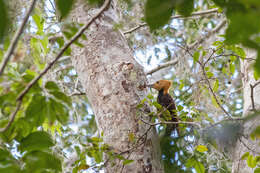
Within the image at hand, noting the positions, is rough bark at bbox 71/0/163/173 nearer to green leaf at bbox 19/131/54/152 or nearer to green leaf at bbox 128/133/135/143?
green leaf at bbox 128/133/135/143

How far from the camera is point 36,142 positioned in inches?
44.4

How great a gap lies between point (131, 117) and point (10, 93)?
3.18 ft

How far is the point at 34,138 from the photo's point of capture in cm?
114

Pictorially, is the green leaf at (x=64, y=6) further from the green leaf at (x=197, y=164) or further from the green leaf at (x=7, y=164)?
the green leaf at (x=197, y=164)

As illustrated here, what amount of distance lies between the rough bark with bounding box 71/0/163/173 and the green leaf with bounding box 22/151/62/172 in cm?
67

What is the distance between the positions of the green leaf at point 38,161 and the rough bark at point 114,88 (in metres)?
0.67

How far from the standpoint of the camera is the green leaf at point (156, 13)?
0.73 metres

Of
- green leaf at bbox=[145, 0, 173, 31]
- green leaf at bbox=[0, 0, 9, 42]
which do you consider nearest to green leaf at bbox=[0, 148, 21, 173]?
green leaf at bbox=[0, 0, 9, 42]

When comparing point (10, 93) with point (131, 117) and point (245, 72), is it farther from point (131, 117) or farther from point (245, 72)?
point (245, 72)

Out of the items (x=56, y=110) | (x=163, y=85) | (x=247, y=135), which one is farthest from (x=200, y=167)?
(x=163, y=85)

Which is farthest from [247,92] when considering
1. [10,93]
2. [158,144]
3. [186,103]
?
[10,93]

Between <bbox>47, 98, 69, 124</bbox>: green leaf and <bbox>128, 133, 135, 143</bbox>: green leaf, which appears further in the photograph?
<bbox>128, 133, 135, 143</bbox>: green leaf

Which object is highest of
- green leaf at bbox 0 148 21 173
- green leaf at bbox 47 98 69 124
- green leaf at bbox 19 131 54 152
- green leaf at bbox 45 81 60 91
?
green leaf at bbox 45 81 60 91

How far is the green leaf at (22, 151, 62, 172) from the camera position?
104 cm
